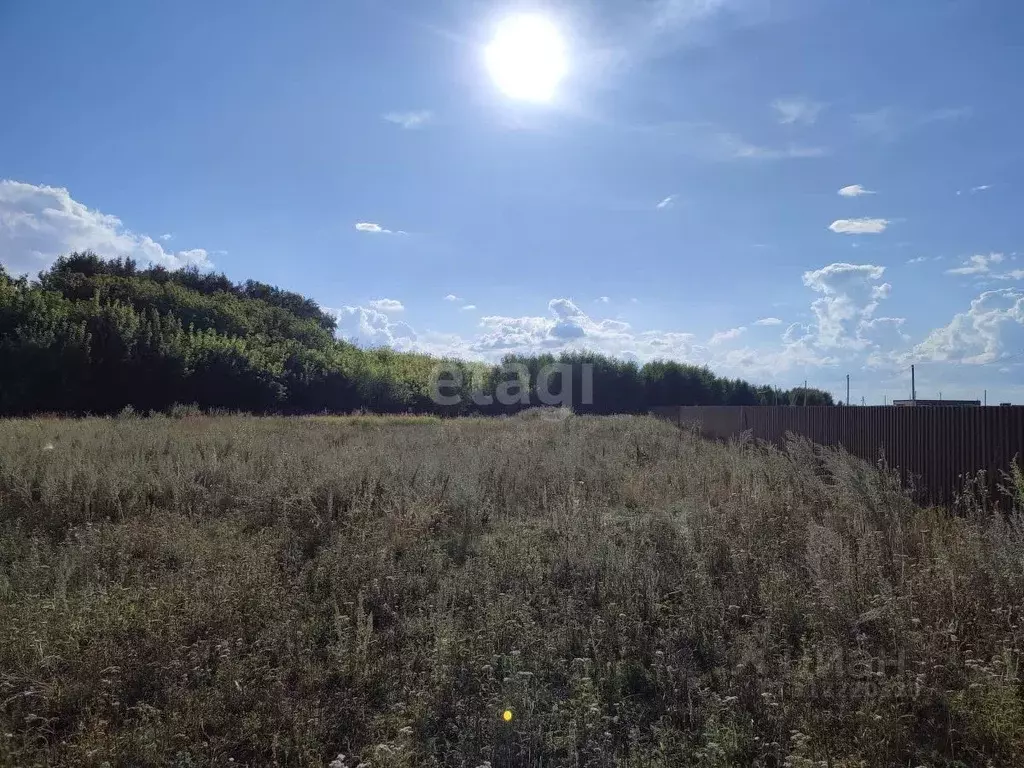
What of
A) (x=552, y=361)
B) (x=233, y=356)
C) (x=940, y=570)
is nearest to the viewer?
(x=940, y=570)

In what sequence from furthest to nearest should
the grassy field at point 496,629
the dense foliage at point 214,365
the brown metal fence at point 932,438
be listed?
the dense foliage at point 214,365 < the brown metal fence at point 932,438 < the grassy field at point 496,629

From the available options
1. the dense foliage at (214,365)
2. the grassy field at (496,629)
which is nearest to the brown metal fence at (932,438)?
the grassy field at (496,629)

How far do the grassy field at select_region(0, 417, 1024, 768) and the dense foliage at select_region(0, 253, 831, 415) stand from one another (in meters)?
23.2

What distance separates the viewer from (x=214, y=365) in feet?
102

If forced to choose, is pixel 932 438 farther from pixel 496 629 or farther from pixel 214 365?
pixel 214 365

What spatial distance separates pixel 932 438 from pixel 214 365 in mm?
30130

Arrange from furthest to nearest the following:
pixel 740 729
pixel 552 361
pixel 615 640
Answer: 1. pixel 552 361
2. pixel 615 640
3. pixel 740 729

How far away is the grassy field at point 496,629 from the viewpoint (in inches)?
129

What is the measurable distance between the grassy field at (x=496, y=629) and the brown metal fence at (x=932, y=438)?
82.0 inches

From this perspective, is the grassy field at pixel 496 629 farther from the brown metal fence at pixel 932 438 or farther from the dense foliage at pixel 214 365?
the dense foliage at pixel 214 365

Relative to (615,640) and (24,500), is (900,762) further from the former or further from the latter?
(24,500)

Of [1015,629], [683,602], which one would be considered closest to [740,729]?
[683,602]

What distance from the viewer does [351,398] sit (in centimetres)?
3694

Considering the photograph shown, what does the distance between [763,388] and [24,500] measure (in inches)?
2249
